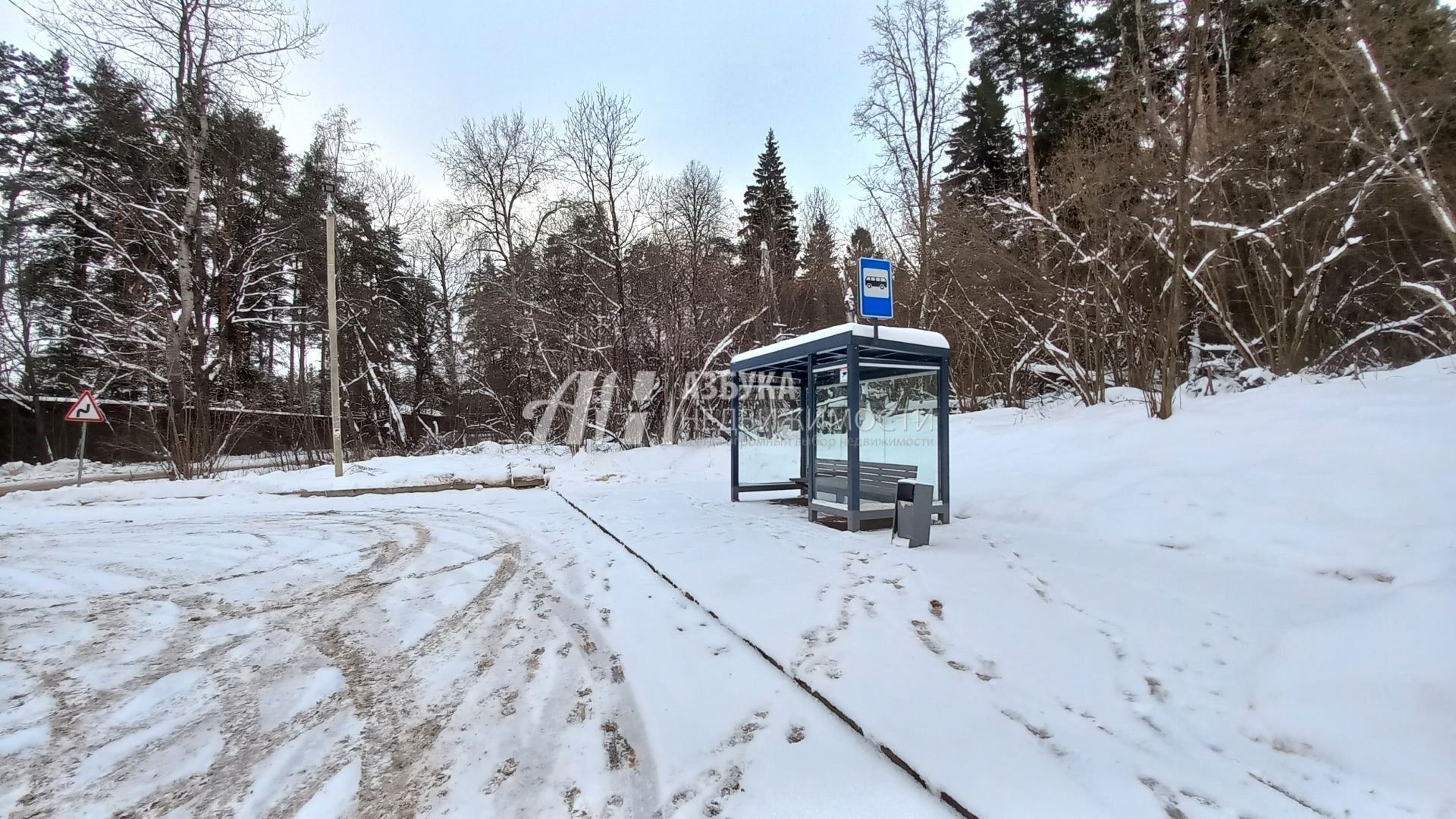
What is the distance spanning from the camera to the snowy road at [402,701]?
2.21m

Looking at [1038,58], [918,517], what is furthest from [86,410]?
[1038,58]

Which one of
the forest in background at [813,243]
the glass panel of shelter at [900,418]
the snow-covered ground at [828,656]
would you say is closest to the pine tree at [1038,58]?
the forest in background at [813,243]

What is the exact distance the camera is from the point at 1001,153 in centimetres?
2206

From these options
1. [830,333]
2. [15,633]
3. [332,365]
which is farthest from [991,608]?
[332,365]

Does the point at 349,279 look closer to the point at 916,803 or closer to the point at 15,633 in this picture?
the point at 15,633

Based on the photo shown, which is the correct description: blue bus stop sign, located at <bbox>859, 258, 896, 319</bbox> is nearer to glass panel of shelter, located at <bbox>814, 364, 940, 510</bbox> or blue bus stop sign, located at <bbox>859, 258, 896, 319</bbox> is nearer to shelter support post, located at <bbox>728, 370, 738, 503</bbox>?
glass panel of shelter, located at <bbox>814, 364, 940, 510</bbox>

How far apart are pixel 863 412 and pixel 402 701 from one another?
21.4 ft

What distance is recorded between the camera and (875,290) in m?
6.67

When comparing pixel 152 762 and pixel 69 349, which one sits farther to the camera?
pixel 69 349

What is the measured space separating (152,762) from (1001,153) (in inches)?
1012

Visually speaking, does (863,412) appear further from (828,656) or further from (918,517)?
(828,656)

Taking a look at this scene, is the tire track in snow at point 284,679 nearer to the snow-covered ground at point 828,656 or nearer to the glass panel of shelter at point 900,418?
the snow-covered ground at point 828,656

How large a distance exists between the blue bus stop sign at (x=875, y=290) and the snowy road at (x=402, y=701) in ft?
11.9

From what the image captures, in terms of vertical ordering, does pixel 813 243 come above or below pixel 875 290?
above
